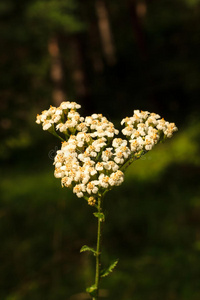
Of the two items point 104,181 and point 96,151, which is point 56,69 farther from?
point 104,181

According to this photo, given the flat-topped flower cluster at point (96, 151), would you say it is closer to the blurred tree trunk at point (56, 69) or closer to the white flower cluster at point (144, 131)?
the white flower cluster at point (144, 131)

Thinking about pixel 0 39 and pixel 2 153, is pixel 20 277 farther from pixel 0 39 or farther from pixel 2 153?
pixel 0 39

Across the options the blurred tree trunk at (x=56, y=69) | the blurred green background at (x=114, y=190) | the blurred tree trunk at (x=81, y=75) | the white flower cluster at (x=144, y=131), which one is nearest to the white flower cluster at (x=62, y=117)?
the white flower cluster at (x=144, y=131)

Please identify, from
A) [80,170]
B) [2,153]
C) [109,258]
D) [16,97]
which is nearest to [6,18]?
[16,97]

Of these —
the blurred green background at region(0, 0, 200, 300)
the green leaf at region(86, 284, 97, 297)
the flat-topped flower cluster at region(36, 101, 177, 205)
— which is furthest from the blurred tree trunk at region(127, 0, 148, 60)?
the green leaf at region(86, 284, 97, 297)

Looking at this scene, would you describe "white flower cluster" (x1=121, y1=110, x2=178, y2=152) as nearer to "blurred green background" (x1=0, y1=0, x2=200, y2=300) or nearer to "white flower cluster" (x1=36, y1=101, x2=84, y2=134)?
"white flower cluster" (x1=36, y1=101, x2=84, y2=134)

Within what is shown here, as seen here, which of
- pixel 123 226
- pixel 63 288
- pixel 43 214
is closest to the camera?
pixel 63 288
